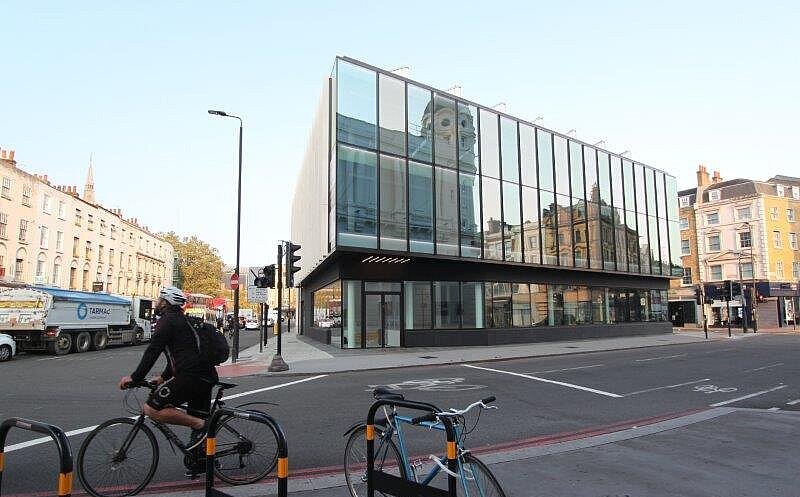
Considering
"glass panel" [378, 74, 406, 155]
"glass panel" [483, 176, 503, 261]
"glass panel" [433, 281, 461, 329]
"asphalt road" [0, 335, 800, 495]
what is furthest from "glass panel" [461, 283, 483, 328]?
"glass panel" [378, 74, 406, 155]

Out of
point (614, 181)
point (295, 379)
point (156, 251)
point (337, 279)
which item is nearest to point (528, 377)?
point (295, 379)

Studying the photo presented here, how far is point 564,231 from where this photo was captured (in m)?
30.5

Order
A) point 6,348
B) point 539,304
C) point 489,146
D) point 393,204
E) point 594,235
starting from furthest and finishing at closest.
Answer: point 594,235, point 539,304, point 489,146, point 393,204, point 6,348

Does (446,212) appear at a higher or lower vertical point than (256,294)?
higher

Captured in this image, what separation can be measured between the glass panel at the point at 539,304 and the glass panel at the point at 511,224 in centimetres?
280

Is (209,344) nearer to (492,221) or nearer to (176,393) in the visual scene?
(176,393)

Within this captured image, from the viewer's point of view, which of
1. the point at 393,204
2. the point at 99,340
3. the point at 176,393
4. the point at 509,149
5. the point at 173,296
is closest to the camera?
the point at 176,393

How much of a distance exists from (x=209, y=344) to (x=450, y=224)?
20304mm

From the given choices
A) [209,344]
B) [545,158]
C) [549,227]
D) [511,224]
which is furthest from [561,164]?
[209,344]

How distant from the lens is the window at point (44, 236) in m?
A: 40.6

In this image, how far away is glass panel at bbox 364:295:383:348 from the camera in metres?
24.1

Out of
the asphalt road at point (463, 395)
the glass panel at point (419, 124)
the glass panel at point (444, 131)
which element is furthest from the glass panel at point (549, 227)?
the asphalt road at point (463, 395)

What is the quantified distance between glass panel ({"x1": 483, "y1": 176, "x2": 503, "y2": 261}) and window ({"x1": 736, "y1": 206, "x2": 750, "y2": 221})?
132ft

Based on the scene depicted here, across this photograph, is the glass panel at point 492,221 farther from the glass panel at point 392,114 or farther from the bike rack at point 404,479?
the bike rack at point 404,479
